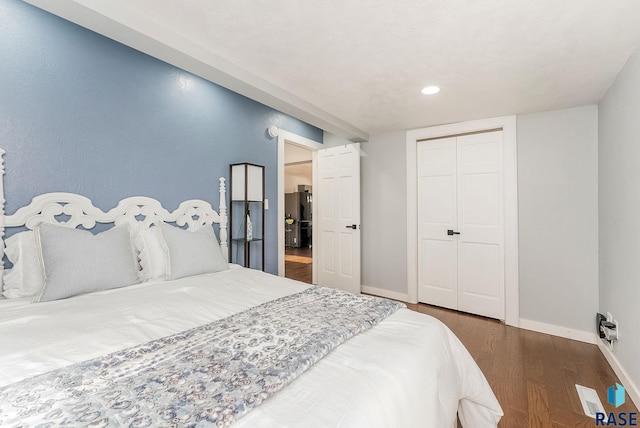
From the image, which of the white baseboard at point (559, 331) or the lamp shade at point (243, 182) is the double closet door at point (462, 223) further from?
the lamp shade at point (243, 182)

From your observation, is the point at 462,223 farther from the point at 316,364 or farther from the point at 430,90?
the point at 316,364

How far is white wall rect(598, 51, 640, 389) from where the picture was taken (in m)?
1.89

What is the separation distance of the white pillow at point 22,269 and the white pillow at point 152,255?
21.2 inches

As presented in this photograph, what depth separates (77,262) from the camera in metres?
1.64

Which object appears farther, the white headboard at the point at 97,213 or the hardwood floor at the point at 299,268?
the hardwood floor at the point at 299,268

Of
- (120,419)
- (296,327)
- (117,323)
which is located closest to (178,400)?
(120,419)

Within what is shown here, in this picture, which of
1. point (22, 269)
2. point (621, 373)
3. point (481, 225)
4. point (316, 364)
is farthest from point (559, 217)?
point (22, 269)

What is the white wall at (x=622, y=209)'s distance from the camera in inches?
74.3

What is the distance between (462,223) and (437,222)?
30 centimetres

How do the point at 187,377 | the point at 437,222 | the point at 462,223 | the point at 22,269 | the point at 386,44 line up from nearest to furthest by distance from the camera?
1. the point at 187,377
2. the point at 22,269
3. the point at 386,44
4. the point at 462,223
5. the point at 437,222

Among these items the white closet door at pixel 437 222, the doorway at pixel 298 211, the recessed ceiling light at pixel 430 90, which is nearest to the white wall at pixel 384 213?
the white closet door at pixel 437 222

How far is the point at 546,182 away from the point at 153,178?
12.2 ft
